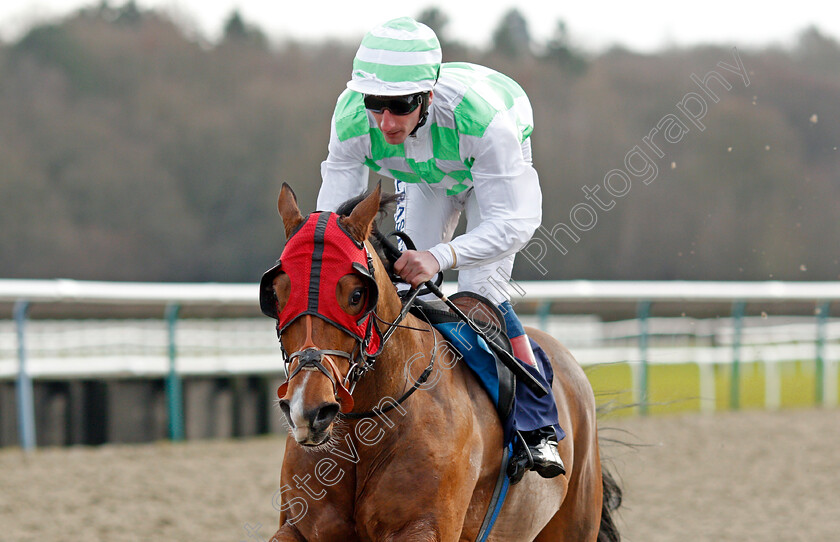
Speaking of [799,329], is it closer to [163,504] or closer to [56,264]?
[163,504]

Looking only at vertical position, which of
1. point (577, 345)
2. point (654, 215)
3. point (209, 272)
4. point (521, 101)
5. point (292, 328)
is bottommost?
point (209, 272)

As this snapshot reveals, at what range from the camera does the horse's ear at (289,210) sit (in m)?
2.71

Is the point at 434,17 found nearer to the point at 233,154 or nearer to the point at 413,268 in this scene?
the point at 233,154

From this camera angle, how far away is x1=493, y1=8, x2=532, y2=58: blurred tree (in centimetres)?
3206

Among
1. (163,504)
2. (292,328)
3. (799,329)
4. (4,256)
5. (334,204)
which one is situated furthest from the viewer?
(4,256)

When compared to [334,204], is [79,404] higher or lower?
lower

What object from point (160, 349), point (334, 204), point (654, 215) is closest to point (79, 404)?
point (160, 349)

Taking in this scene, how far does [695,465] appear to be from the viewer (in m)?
8.66

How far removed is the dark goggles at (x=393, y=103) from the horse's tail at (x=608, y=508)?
2037 mm

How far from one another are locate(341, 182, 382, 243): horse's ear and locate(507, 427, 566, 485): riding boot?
98 cm

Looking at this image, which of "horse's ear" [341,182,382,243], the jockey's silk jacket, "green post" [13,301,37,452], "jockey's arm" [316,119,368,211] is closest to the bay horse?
"horse's ear" [341,182,382,243]

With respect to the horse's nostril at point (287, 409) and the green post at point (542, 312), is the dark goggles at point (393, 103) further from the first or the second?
the green post at point (542, 312)

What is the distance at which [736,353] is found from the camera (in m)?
11.5

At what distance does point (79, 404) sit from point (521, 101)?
5736 millimetres
